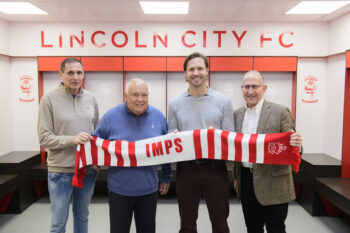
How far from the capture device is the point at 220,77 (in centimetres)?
478

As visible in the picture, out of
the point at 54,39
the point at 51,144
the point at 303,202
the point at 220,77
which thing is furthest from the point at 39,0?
the point at 303,202

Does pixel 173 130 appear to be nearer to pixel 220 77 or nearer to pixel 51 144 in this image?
pixel 51 144

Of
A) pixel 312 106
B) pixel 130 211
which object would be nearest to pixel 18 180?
pixel 130 211

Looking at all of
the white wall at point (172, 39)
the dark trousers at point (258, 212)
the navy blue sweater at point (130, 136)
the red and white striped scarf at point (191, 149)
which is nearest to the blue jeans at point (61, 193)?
the red and white striped scarf at point (191, 149)

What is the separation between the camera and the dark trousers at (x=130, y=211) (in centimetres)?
193

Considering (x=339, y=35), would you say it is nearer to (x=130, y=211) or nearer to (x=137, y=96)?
(x=137, y=96)

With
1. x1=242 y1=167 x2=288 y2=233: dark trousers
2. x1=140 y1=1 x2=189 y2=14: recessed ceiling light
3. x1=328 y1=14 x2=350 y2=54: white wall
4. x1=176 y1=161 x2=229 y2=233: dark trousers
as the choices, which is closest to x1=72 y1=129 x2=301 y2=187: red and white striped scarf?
x1=176 y1=161 x2=229 y2=233: dark trousers

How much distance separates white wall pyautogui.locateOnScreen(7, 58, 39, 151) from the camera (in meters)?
4.64

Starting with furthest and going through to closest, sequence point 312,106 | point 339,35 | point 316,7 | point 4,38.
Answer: point 312,106 < point 4,38 < point 339,35 < point 316,7

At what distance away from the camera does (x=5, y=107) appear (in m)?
4.54

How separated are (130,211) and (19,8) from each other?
3751 mm

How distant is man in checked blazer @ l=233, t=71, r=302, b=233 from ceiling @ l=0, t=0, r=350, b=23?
2082 mm

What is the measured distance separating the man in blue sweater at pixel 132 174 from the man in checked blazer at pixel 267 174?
836mm

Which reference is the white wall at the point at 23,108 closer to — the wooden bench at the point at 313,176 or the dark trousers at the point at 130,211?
the dark trousers at the point at 130,211
